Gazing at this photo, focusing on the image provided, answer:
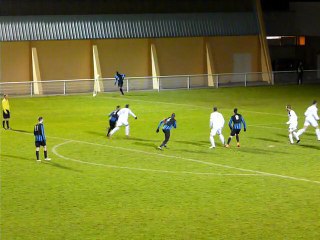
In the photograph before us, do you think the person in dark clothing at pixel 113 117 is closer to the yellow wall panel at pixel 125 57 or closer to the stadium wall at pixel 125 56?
the stadium wall at pixel 125 56

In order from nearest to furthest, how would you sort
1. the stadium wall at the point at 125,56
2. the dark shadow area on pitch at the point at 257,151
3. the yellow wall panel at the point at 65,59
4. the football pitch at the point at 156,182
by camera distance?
the football pitch at the point at 156,182 < the dark shadow area on pitch at the point at 257,151 < the stadium wall at the point at 125,56 < the yellow wall panel at the point at 65,59

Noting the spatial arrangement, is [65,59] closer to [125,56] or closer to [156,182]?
[125,56]

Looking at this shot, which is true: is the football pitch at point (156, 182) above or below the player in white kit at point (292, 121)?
below

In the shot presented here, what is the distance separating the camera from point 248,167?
30.2 meters

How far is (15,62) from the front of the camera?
191 ft

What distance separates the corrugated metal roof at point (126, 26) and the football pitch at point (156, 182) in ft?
38.8

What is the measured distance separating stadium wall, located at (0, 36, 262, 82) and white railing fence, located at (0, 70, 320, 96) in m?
2.34

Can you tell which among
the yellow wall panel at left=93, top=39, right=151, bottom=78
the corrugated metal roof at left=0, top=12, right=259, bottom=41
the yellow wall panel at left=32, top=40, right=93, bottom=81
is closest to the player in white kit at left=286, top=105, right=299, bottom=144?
the corrugated metal roof at left=0, top=12, right=259, bottom=41

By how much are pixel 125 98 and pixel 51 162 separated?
78.2ft

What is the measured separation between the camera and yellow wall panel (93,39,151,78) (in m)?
61.5

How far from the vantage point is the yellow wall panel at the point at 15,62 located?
2274 inches

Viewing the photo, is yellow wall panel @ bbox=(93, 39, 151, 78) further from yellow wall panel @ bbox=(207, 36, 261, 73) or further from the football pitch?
the football pitch

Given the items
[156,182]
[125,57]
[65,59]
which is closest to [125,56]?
[125,57]

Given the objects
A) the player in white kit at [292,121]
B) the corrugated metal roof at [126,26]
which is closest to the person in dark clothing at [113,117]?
the player in white kit at [292,121]
